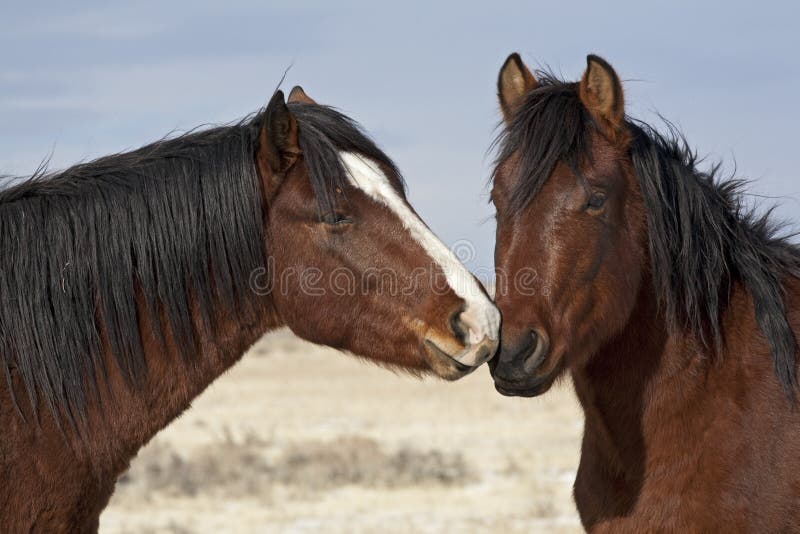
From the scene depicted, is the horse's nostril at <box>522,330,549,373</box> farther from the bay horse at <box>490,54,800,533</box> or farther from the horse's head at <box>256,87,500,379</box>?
the horse's head at <box>256,87,500,379</box>

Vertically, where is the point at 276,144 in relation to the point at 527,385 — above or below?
above

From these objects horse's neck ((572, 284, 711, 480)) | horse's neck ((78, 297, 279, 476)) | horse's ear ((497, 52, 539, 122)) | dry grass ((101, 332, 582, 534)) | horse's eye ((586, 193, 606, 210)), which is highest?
horse's ear ((497, 52, 539, 122))

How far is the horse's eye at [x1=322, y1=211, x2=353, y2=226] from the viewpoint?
13.4 feet

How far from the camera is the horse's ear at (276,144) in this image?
13.2 feet

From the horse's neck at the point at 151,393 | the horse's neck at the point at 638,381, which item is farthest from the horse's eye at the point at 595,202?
the horse's neck at the point at 151,393

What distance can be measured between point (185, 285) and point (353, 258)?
2.43 feet

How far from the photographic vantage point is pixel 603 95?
14.7ft

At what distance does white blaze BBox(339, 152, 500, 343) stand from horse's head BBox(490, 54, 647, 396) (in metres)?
0.14

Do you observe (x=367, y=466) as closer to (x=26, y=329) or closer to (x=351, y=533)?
(x=351, y=533)

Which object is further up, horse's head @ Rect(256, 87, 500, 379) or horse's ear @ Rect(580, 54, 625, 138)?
horse's ear @ Rect(580, 54, 625, 138)

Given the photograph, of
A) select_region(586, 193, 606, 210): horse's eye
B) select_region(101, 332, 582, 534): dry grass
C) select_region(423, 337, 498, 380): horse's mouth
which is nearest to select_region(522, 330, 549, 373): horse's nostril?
select_region(423, 337, 498, 380): horse's mouth

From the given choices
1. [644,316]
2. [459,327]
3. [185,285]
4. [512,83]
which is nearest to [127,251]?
[185,285]

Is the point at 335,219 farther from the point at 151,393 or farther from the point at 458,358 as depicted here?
the point at 151,393

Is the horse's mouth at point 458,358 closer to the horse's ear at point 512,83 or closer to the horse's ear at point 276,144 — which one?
the horse's ear at point 276,144
